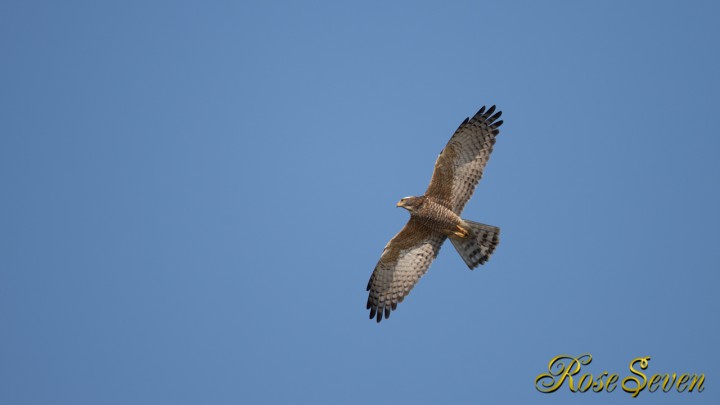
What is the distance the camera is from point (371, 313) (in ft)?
41.1

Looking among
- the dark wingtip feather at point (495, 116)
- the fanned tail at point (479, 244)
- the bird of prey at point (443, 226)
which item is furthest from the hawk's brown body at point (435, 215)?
the dark wingtip feather at point (495, 116)

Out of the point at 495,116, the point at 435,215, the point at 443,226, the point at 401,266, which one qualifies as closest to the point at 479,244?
the point at 443,226

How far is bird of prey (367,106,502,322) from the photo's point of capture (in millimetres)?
11898

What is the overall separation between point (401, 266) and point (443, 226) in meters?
1.01

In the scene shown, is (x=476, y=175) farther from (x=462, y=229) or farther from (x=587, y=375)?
(x=587, y=375)

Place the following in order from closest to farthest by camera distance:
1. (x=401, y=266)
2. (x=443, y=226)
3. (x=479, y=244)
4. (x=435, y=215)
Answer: (x=435, y=215)
(x=443, y=226)
(x=479, y=244)
(x=401, y=266)

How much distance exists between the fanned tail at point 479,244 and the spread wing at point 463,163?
537mm

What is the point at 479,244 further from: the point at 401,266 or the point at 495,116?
the point at 495,116

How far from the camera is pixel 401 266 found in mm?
12438

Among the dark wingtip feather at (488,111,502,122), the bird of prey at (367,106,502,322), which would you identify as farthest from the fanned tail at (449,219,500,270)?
the dark wingtip feather at (488,111,502,122)

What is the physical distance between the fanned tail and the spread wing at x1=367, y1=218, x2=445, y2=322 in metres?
0.41

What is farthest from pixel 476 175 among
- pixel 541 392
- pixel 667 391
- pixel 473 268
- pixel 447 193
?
pixel 667 391

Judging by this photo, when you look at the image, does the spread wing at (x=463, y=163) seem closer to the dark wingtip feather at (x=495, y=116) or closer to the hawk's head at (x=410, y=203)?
the dark wingtip feather at (x=495, y=116)

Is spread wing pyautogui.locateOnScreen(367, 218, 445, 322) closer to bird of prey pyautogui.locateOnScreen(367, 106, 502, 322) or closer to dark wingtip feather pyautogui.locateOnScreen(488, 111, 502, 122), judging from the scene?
bird of prey pyautogui.locateOnScreen(367, 106, 502, 322)
